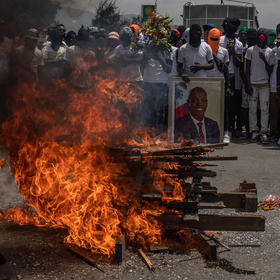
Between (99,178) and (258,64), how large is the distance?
7.19 metres

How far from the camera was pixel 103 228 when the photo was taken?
4055 mm

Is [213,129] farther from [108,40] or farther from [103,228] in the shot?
[103,228]

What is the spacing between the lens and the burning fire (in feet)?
13.5

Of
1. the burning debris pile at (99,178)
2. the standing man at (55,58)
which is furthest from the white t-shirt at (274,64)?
the burning debris pile at (99,178)

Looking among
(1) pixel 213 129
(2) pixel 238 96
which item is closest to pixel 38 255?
(1) pixel 213 129

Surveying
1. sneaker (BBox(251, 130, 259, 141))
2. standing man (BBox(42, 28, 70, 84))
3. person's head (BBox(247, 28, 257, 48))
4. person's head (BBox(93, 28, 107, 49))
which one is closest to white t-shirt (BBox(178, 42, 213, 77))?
person's head (BBox(93, 28, 107, 49))

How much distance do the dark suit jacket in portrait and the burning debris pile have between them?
2935 millimetres

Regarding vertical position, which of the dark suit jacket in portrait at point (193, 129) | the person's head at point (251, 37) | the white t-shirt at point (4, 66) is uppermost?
the person's head at point (251, 37)

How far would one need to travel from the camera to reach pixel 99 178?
13.8 ft

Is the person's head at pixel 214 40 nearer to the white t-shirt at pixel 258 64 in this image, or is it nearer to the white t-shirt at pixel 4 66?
the white t-shirt at pixel 258 64

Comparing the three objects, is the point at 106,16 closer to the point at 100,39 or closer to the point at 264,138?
the point at 100,39

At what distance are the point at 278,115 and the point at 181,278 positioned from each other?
815 centimetres

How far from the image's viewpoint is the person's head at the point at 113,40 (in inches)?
307

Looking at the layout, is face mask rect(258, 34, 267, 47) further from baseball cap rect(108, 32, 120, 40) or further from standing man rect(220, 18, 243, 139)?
baseball cap rect(108, 32, 120, 40)
